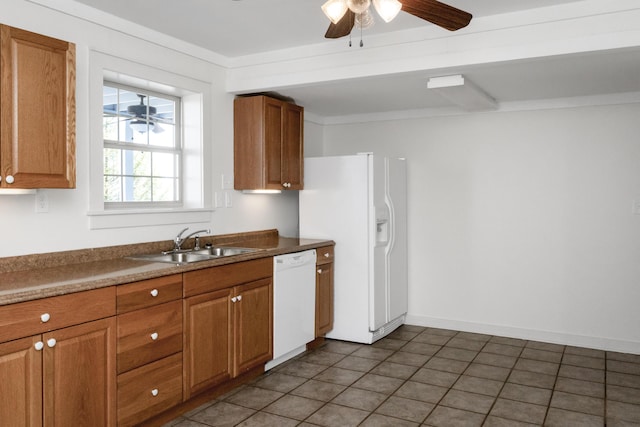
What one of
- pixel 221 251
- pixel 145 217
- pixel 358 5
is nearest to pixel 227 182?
pixel 221 251

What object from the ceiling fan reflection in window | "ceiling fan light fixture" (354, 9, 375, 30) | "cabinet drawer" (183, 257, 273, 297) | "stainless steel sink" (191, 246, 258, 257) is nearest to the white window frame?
the ceiling fan reflection in window

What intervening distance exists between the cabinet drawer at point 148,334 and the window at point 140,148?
99 centimetres

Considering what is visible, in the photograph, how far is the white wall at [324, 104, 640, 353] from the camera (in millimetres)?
4438

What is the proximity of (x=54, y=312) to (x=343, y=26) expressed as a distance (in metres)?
1.71

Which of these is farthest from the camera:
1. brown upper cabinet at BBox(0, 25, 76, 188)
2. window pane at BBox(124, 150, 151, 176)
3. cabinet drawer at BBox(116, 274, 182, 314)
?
window pane at BBox(124, 150, 151, 176)

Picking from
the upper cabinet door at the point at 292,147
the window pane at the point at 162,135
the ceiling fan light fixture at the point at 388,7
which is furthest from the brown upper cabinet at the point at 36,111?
Answer: the upper cabinet door at the point at 292,147

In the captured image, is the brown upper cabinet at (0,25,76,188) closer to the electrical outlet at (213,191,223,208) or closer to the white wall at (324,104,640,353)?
the electrical outlet at (213,191,223,208)

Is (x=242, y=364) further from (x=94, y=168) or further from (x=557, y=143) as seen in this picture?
(x=557, y=143)

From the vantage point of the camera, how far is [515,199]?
4.83 meters

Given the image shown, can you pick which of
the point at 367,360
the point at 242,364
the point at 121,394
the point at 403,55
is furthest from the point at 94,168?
the point at 367,360

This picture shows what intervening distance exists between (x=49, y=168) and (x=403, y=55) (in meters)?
2.22

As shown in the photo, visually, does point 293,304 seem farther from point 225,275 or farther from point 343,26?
point 343,26

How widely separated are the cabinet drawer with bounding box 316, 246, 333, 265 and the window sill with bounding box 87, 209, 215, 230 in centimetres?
91

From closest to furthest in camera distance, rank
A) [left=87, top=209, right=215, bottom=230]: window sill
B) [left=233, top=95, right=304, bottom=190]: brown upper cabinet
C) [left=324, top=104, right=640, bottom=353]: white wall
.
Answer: [left=87, top=209, right=215, bottom=230]: window sill, [left=233, top=95, right=304, bottom=190]: brown upper cabinet, [left=324, top=104, right=640, bottom=353]: white wall
